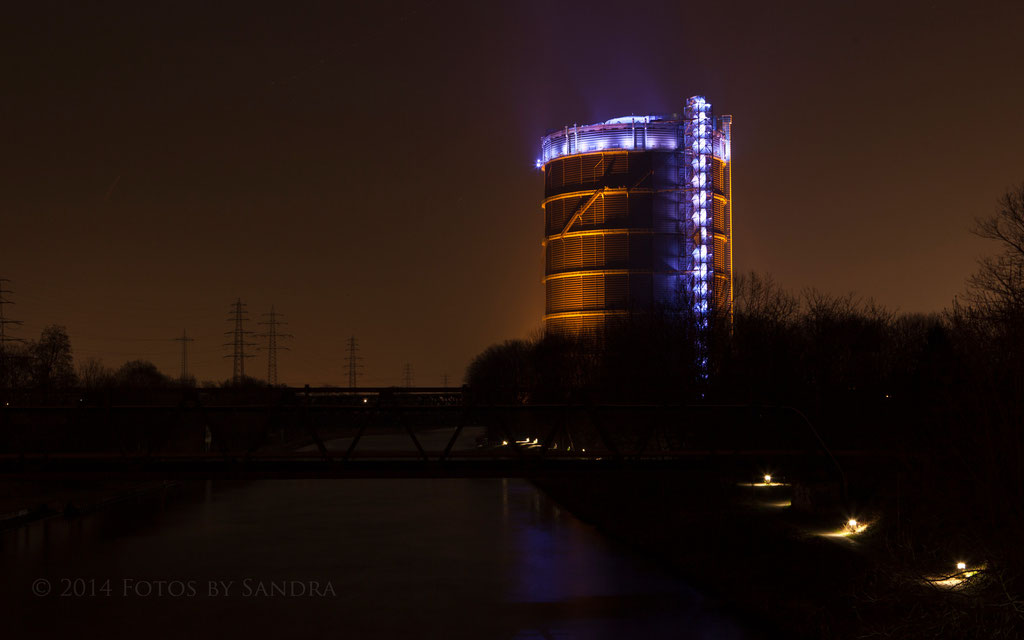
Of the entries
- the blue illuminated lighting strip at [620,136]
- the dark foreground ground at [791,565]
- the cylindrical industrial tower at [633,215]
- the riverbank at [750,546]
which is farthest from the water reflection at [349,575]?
the blue illuminated lighting strip at [620,136]

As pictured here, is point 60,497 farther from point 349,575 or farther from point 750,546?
point 750,546

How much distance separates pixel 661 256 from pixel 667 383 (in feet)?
218

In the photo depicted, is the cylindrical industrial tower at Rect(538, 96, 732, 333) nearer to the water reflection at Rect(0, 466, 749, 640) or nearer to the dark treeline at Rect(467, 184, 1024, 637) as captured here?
the dark treeline at Rect(467, 184, 1024, 637)

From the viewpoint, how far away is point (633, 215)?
125 m

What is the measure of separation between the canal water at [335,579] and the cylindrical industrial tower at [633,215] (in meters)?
63.8

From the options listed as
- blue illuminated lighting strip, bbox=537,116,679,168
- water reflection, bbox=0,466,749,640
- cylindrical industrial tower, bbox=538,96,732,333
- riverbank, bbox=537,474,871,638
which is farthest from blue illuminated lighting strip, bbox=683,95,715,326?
riverbank, bbox=537,474,871,638

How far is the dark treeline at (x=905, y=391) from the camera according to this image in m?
20.4

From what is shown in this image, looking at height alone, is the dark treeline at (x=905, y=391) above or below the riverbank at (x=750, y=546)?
above

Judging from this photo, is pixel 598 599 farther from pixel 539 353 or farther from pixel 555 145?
pixel 555 145

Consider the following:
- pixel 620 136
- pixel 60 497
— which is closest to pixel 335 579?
pixel 60 497

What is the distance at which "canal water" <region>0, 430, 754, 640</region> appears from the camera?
96.6ft

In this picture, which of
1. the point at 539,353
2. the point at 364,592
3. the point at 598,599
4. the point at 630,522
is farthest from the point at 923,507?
the point at 539,353

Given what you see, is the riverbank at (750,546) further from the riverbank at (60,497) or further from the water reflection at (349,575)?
the riverbank at (60,497)

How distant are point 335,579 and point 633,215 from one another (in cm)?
9145
